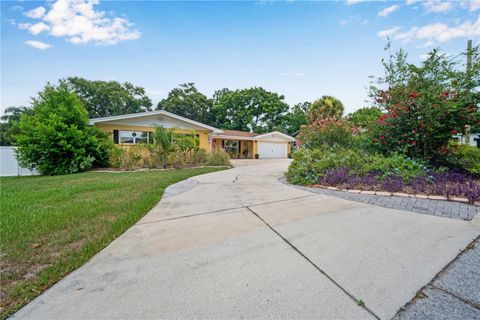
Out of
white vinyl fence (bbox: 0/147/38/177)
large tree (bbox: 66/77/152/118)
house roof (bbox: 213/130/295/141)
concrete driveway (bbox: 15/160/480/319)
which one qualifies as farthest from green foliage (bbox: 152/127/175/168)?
large tree (bbox: 66/77/152/118)

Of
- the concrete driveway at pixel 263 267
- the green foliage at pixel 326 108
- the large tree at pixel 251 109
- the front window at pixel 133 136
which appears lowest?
the concrete driveway at pixel 263 267

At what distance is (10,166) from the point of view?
9898 millimetres

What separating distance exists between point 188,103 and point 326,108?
21.0m

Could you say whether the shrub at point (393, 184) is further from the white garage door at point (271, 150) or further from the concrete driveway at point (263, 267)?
the white garage door at point (271, 150)

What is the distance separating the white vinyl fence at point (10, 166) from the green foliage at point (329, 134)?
1370 centimetres

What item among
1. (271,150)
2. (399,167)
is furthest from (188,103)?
(399,167)

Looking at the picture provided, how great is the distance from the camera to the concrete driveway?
4.39 ft

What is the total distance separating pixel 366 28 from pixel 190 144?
9.57 m

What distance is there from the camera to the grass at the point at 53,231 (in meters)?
1.68

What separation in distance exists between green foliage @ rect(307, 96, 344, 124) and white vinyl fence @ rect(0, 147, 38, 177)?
19.3 metres

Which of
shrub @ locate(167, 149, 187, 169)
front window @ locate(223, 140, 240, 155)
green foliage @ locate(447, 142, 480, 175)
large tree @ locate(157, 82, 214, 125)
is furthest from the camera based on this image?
large tree @ locate(157, 82, 214, 125)

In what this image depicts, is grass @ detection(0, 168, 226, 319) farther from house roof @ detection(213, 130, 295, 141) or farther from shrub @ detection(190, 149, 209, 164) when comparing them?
house roof @ detection(213, 130, 295, 141)

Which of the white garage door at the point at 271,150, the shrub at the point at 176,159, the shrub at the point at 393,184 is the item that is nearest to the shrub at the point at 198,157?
the shrub at the point at 176,159

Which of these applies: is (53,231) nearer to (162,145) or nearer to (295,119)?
(162,145)
